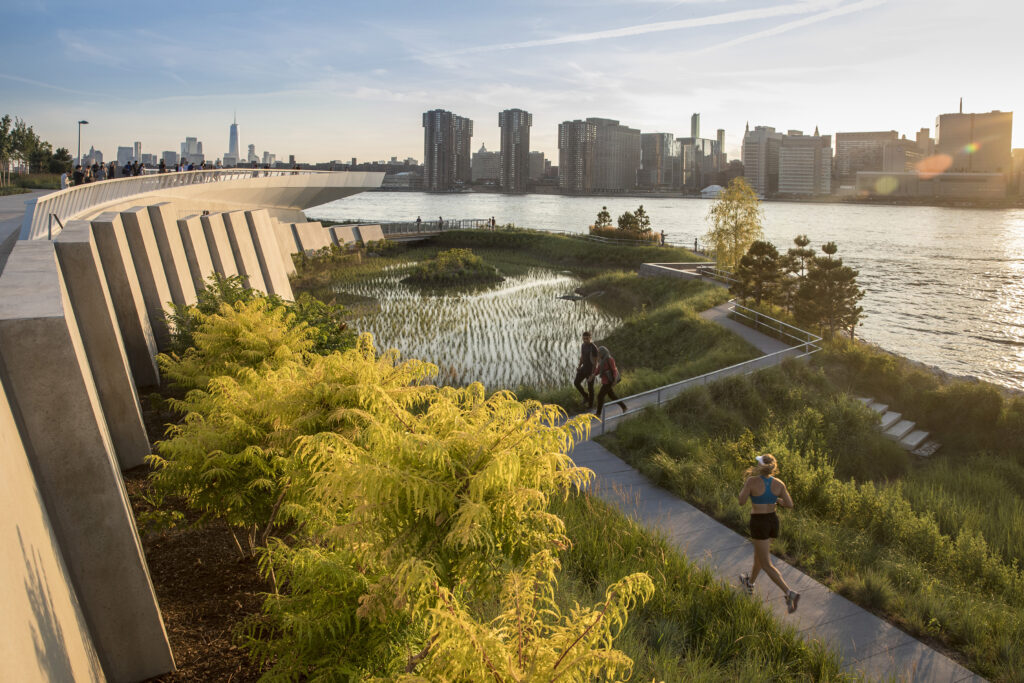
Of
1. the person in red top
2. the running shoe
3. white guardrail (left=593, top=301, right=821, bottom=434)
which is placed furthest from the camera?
white guardrail (left=593, top=301, right=821, bottom=434)

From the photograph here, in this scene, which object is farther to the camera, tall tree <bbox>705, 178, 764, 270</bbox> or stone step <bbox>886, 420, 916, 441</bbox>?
tall tree <bbox>705, 178, 764, 270</bbox>

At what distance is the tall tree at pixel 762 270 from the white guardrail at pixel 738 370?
48.9 inches

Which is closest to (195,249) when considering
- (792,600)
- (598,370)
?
(598,370)

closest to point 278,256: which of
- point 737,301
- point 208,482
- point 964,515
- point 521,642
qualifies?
point 737,301

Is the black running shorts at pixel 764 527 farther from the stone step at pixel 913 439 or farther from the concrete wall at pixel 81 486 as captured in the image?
the stone step at pixel 913 439

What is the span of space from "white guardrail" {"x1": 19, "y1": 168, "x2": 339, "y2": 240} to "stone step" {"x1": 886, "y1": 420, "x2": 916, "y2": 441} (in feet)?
58.6

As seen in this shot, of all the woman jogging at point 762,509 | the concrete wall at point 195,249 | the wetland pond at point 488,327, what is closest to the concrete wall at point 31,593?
the woman jogging at point 762,509

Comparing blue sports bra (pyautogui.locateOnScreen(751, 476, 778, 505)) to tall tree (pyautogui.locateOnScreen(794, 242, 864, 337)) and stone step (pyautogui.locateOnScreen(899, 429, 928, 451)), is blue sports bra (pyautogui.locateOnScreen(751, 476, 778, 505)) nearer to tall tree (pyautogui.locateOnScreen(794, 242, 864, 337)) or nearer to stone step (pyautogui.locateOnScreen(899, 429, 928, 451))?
stone step (pyautogui.locateOnScreen(899, 429, 928, 451))

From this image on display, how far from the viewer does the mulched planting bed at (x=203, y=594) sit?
24.0 ft

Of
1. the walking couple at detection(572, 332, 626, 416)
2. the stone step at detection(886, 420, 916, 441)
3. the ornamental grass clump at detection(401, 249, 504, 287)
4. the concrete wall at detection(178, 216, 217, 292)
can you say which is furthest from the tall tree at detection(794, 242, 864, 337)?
the ornamental grass clump at detection(401, 249, 504, 287)

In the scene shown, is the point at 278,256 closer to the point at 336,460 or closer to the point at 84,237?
the point at 84,237

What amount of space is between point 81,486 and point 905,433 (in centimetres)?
1705

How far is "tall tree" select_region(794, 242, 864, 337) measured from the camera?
23266 mm

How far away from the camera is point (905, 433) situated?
56.6 ft
